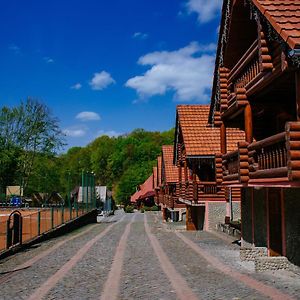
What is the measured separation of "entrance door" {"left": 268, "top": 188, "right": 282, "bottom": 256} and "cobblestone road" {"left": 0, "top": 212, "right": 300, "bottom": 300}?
103cm

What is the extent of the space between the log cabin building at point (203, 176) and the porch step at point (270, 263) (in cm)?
1074

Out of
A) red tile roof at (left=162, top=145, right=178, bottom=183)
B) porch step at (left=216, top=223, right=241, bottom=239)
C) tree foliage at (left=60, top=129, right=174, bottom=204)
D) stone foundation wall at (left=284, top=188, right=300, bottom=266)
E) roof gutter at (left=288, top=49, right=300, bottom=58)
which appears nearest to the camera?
Answer: roof gutter at (left=288, top=49, right=300, bottom=58)

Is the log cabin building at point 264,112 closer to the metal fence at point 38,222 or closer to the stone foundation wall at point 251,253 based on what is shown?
the stone foundation wall at point 251,253

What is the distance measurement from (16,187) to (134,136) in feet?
186

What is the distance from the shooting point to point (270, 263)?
11.1 metres

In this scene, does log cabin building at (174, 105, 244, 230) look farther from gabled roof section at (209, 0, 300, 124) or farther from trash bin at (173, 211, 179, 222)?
gabled roof section at (209, 0, 300, 124)

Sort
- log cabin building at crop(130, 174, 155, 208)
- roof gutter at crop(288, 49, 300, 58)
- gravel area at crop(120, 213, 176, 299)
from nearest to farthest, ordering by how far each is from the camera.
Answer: roof gutter at crop(288, 49, 300, 58), gravel area at crop(120, 213, 176, 299), log cabin building at crop(130, 174, 155, 208)

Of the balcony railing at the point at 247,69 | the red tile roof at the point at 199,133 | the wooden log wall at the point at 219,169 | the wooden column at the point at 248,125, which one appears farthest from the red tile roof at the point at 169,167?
the wooden column at the point at 248,125

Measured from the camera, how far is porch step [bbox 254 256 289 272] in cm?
1099

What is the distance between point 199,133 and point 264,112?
11059 mm

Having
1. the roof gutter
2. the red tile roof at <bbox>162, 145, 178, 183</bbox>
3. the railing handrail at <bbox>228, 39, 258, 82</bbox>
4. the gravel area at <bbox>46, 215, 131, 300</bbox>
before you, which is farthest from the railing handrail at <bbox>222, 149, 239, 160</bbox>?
the red tile roof at <bbox>162, 145, 178, 183</bbox>

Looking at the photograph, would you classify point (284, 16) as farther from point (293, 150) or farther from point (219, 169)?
point (219, 169)

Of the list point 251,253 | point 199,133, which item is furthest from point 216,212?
point 251,253

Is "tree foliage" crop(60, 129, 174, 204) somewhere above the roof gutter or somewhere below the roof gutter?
above
